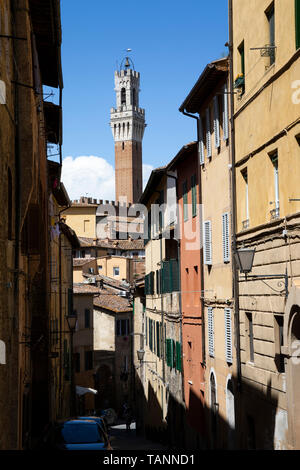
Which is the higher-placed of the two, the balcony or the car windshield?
the balcony

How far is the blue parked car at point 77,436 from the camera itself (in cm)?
1655

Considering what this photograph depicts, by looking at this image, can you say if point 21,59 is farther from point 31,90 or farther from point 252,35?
point 252,35

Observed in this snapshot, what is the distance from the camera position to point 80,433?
56.4ft

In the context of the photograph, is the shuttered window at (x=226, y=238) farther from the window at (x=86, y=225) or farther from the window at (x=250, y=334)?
the window at (x=86, y=225)

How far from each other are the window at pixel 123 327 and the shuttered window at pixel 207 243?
37598mm

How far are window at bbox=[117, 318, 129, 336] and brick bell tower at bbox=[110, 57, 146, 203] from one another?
89987mm

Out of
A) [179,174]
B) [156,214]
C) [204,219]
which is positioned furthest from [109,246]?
[204,219]

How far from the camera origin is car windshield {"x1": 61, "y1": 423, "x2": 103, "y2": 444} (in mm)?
16875

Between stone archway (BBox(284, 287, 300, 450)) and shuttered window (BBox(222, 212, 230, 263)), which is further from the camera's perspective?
shuttered window (BBox(222, 212, 230, 263))

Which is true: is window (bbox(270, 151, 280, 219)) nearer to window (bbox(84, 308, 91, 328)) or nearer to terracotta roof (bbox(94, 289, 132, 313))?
window (bbox(84, 308, 91, 328))

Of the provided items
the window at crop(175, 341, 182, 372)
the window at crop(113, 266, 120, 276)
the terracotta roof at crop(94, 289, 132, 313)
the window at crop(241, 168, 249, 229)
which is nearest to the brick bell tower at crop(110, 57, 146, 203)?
the window at crop(113, 266, 120, 276)

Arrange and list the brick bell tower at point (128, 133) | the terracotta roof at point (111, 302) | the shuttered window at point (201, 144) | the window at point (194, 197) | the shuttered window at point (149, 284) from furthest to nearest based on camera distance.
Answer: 1. the brick bell tower at point (128, 133)
2. the terracotta roof at point (111, 302)
3. the shuttered window at point (149, 284)
4. the window at point (194, 197)
5. the shuttered window at point (201, 144)

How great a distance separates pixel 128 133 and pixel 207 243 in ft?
447

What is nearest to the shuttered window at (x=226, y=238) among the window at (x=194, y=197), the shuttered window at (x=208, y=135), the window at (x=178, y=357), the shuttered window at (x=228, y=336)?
the shuttered window at (x=228, y=336)
